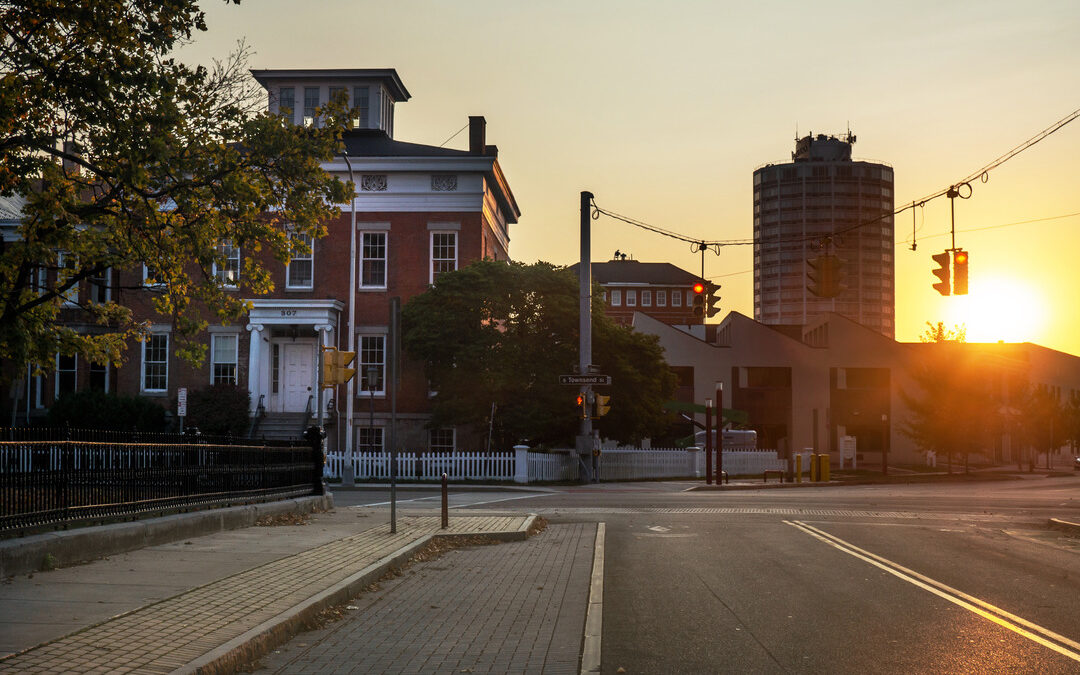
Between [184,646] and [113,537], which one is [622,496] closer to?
[113,537]

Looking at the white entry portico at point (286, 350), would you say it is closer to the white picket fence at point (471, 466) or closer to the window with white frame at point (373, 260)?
the window with white frame at point (373, 260)

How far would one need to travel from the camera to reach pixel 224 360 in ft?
149

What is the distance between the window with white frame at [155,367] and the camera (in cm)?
4581

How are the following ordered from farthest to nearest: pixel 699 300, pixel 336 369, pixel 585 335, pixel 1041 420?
pixel 1041 420
pixel 585 335
pixel 699 300
pixel 336 369

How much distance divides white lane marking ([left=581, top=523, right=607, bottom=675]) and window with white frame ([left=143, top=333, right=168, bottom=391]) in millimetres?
34926

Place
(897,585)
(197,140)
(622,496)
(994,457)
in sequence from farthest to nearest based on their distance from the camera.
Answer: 1. (994,457)
2. (622,496)
3. (197,140)
4. (897,585)

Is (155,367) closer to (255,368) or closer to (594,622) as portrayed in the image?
(255,368)

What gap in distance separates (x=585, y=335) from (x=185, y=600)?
91.1ft

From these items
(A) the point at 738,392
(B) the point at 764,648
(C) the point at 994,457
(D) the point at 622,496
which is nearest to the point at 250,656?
(B) the point at 764,648

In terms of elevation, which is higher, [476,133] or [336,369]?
[476,133]

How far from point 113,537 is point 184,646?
5.23 meters

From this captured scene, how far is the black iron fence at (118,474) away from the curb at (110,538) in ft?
0.86

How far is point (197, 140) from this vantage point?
54.0ft

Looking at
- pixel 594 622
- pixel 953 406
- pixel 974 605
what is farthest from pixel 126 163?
pixel 953 406
